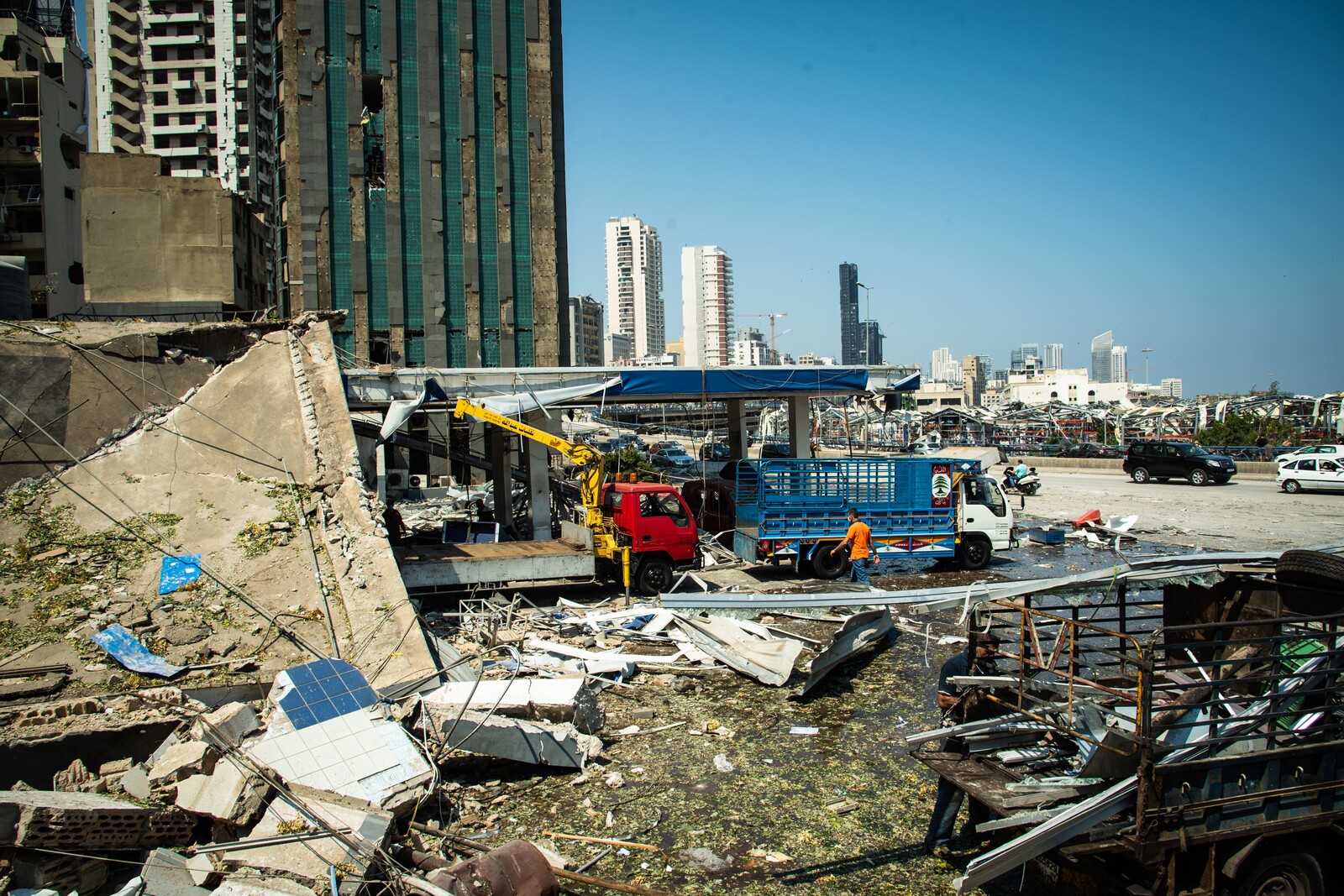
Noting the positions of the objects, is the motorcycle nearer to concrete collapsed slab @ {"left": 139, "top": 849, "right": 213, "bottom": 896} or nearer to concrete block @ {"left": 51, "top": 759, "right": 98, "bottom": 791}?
concrete block @ {"left": 51, "top": 759, "right": 98, "bottom": 791}

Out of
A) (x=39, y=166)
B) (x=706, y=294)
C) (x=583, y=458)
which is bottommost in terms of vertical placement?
(x=583, y=458)

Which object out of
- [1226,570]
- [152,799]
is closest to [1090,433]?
[1226,570]

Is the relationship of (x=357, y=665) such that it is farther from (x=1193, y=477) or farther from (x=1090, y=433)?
(x=1090, y=433)

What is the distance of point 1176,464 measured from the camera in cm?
3372

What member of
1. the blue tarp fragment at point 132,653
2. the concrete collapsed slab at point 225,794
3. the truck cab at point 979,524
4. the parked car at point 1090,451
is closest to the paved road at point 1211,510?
the truck cab at point 979,524

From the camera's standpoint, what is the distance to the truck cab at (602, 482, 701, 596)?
1558 centimetres

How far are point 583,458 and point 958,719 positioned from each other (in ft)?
34.4

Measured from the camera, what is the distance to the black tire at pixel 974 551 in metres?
18.2

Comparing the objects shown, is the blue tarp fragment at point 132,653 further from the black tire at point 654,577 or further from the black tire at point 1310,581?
the black tire at point 1310,581

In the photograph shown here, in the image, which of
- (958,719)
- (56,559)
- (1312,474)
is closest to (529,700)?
(958,719)

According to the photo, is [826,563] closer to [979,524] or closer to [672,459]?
[979,524]

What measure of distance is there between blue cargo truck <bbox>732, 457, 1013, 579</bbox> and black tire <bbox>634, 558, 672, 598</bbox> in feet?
6.76

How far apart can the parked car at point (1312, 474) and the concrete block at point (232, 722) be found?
3386cm

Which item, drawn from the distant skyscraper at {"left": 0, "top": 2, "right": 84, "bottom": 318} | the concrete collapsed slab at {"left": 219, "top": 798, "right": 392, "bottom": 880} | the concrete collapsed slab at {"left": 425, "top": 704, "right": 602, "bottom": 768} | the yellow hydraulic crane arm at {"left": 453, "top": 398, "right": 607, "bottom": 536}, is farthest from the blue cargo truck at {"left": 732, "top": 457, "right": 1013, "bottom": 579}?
the distant skyscraper at {"left": 0, "top": 2, "right": 84, "bottom": 318}
